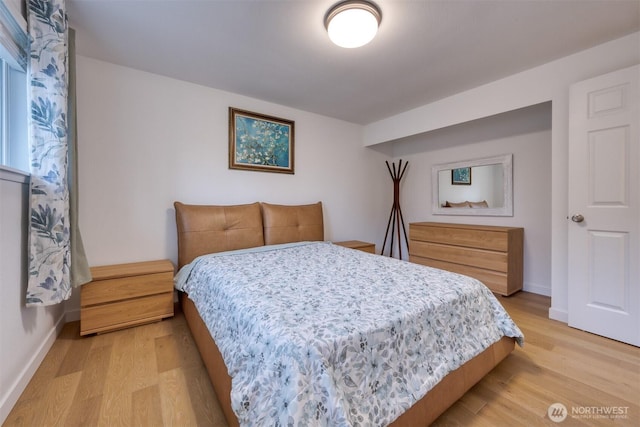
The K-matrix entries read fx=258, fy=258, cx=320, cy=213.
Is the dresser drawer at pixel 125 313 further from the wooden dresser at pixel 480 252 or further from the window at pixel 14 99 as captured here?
the wooden dresser at pixel 480 252

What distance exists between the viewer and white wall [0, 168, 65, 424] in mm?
1211

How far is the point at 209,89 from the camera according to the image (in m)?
2.70

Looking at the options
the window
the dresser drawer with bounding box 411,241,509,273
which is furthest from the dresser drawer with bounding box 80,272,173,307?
the dresser drawer with bounding box 411,241,509,273

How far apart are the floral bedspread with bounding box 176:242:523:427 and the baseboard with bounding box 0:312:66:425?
863 millimetres

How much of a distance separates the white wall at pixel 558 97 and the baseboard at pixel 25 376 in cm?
357

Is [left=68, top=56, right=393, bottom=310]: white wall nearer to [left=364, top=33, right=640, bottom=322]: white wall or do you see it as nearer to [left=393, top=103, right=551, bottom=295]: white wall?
[left=364, top=33, right=640, bottom=322]: white wall

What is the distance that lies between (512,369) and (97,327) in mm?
2813

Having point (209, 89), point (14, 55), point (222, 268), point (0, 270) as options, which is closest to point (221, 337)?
point (222, 268)

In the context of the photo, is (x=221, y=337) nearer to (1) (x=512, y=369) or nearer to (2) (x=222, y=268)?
(2) (x=222, y=268)

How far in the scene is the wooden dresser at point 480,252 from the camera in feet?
8.84

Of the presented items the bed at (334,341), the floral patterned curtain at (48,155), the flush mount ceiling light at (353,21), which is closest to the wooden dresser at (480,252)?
the bed at (334,341)

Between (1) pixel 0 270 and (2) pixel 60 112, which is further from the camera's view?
(2) pixel 60 112

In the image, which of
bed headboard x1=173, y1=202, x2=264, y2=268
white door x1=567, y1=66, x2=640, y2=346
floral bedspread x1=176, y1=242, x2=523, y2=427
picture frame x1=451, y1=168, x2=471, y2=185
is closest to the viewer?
floral bedspread x1=176, y1=242, x2=523, y2=427

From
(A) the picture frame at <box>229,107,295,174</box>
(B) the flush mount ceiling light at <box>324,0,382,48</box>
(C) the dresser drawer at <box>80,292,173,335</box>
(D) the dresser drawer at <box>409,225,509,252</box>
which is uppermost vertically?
(B) the flush mount ceiling light at <box>324,0,382,48</box>
